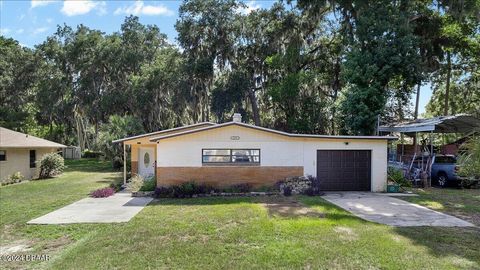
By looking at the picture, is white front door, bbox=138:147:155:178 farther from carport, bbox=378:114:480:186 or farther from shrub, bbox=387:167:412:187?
carport, bbox=378:114:480:186

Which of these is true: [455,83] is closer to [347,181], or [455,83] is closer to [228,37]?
[228,37]

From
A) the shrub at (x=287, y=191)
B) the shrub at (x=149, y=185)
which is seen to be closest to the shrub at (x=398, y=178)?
the shrub at (x=287, y=191)

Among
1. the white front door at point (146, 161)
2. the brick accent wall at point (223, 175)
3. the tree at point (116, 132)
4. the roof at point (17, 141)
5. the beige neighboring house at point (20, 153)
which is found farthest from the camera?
the tree at point (116, 132)


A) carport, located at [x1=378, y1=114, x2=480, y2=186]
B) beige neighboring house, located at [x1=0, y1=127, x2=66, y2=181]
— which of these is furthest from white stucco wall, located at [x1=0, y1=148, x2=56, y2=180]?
carport, located at [x1=378, y1=114, x2=480, y2=186]

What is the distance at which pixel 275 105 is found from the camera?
2822 cm

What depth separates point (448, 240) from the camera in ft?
24.7

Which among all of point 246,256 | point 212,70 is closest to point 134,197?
point 246,256

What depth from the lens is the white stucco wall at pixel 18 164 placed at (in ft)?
65.0

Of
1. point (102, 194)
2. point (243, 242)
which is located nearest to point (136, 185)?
point (102, 194)

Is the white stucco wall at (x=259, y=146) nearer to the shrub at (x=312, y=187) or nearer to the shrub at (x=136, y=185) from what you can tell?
the shrub at (x=312, y=187)

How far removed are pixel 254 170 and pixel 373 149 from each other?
208 inches

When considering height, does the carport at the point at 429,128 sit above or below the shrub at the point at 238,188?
above

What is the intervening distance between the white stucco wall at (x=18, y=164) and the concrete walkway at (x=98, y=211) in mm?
9470

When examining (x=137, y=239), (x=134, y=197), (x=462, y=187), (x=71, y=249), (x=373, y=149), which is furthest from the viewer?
(x=462, y=187)
